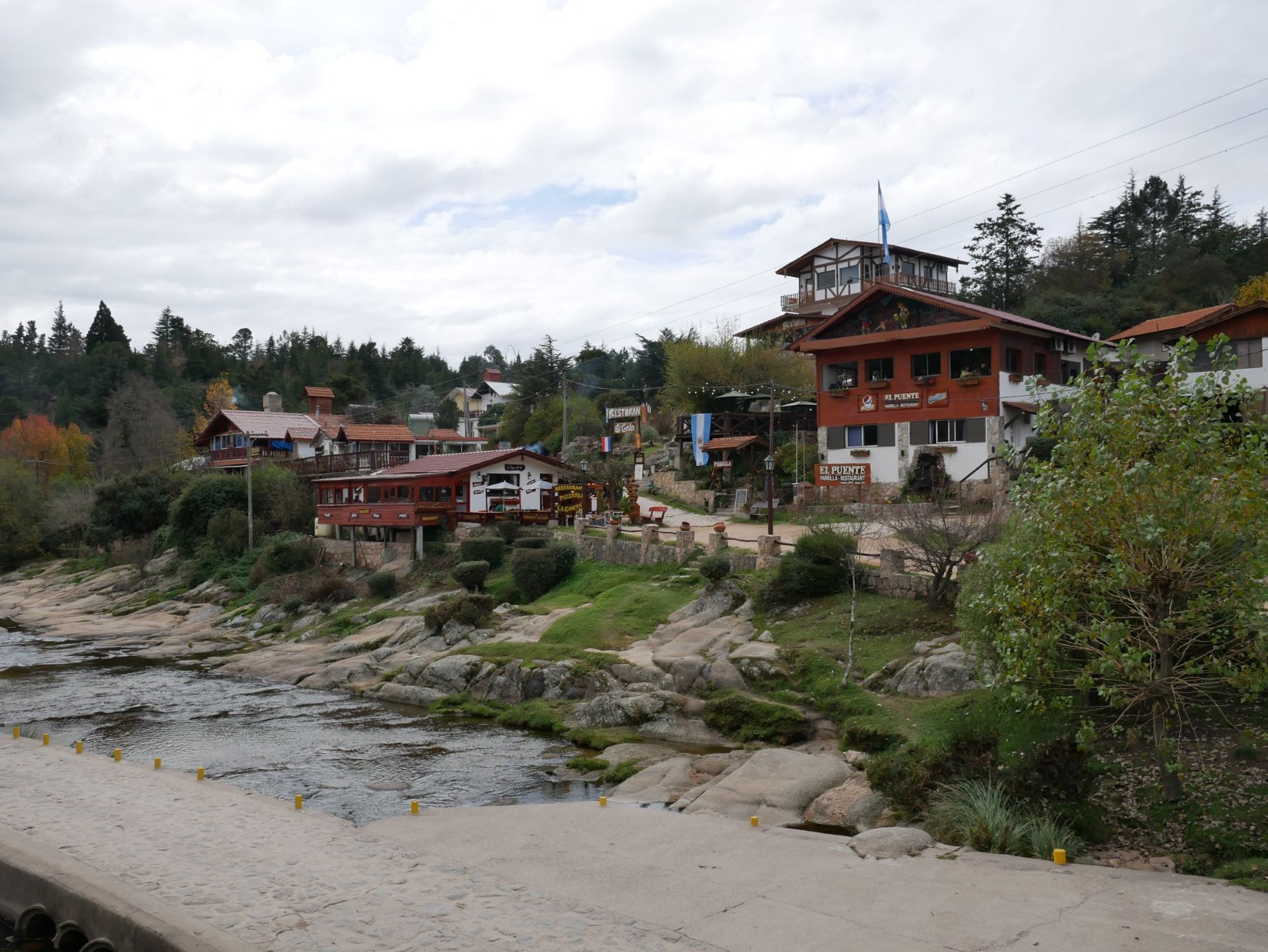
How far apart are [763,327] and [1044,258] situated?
26.6m

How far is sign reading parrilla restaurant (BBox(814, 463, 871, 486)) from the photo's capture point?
48.2m

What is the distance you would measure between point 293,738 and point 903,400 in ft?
110

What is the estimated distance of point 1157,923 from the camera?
11617mm

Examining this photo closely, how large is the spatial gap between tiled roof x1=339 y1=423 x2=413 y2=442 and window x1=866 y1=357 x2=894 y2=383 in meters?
39.2

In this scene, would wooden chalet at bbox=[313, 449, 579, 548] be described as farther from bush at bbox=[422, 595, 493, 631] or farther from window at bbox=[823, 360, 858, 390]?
window at bbox=[823, 360, 858, 390]

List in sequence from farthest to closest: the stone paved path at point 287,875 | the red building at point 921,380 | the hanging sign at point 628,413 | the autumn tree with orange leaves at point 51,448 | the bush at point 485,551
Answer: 1. the autumn tree with orange leaves at point 51,448
2. the hanging sign at point 628,413
3. the red building at point 921,380
4. the bush at point 485,551
5. the stone paved path at point 287,875

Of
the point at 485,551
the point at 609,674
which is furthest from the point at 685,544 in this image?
the point at 485,551

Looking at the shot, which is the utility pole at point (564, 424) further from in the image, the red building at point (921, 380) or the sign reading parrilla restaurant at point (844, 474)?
the sign reading parrilla restaurant at point (844, 474)

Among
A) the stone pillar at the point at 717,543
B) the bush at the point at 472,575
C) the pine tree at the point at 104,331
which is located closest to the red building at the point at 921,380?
the stone pillar at the point at 717,543

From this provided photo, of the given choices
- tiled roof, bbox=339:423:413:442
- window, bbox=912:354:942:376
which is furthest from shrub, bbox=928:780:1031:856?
tiled roof, bbox=339:423:413:442

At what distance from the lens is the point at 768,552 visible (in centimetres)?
3409

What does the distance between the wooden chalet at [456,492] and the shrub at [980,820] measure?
3628 centimetres

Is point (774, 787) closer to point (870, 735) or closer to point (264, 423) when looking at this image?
point (870, 735)

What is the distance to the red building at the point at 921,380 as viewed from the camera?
45.5 m
